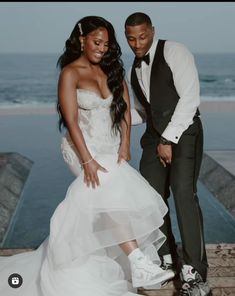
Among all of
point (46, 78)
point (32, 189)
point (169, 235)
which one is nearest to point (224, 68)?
point (46, 78)

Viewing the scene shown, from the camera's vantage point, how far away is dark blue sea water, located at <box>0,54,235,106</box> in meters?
23.9

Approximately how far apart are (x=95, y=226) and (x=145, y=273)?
0.33m

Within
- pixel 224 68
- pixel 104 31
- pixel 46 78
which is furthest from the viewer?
pixel 224 68

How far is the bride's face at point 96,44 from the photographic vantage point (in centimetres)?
256

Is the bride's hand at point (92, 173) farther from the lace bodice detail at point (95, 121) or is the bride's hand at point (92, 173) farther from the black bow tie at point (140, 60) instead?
the black bow tie at point (140, 60)

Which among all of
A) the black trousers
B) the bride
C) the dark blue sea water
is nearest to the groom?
the black trousers

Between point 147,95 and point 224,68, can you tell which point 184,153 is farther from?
point 224,68

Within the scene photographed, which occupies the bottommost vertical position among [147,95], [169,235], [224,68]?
[224,68]

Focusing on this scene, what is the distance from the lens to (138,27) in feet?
8.91

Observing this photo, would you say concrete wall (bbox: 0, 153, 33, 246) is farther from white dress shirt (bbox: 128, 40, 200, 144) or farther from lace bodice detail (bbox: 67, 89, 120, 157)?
white dress shirt (bbox: 128, 40, 200, 144)

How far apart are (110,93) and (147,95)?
31 cm

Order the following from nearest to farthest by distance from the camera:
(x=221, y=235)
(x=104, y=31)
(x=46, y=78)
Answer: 1. (x=104, y=31)
2. (x=221, y=235)
3. (x=46, y=78)

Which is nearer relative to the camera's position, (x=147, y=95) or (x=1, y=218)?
(x=147, y=95)

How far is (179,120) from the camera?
276 centimetres
